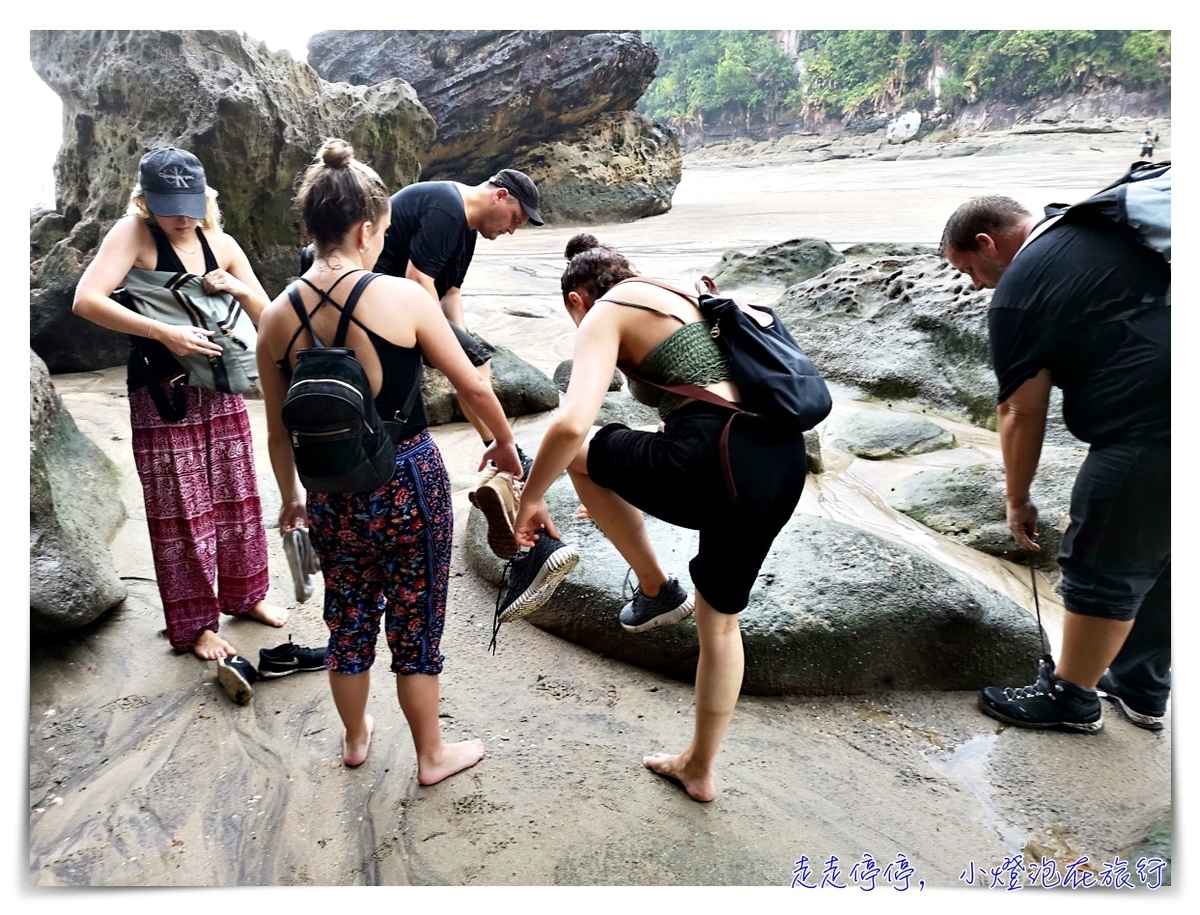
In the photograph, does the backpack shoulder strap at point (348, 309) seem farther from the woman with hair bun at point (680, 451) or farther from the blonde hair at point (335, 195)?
the woman with hair bun at point (680, 451)

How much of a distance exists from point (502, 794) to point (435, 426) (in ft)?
9.95

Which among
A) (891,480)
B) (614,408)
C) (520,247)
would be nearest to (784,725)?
(891,480)

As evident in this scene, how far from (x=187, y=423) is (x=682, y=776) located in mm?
1655

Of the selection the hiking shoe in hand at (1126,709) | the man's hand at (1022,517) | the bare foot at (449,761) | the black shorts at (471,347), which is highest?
the black shorts at (471,347)

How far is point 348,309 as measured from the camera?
5.66ft

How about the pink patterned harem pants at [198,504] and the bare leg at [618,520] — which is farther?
the pink patterned harem pants at [198,504]

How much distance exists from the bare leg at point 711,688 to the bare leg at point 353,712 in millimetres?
792

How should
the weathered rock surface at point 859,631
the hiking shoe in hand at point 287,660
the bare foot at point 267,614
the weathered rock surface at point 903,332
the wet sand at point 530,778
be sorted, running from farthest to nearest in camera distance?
the weathered rock surface at point 903,332 → the bare foot at point 267,614 → the hiking shoe in hand at point 287,660 → the weathered rock surface at point 859,631 → the wet sand at point 530,778

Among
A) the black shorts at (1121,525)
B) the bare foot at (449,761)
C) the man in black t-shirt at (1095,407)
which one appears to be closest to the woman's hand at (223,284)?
the bare foot at (449,761)

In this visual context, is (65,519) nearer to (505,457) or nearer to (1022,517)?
(505,457)

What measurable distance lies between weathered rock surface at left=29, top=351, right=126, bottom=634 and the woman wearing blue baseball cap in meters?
0.23

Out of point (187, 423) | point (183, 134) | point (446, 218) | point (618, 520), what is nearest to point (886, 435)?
point (446, 218)

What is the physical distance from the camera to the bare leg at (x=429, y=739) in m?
2.07
